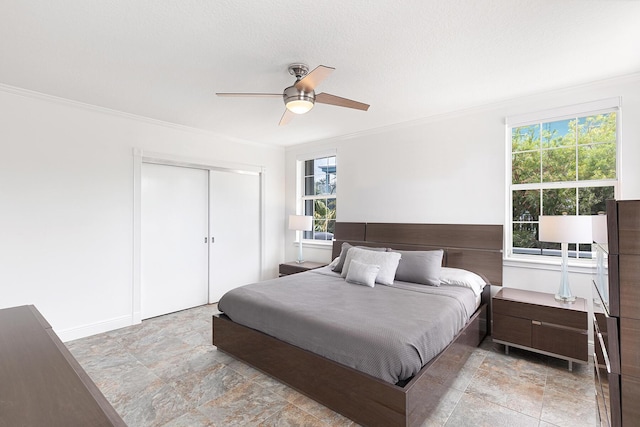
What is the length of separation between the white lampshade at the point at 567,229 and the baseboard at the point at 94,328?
4.63 metres

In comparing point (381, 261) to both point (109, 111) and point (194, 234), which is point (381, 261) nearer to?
point (194, 234)

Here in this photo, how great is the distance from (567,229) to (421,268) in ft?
4.30

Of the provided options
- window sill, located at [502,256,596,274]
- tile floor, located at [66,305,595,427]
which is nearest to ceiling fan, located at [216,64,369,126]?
tile floor, located at [66,305,595,427]

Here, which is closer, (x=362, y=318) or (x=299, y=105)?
(x=362, y=318)

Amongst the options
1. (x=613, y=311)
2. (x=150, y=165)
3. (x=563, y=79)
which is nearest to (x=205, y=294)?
(x=150, y=165)

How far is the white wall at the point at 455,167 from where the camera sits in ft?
9.22

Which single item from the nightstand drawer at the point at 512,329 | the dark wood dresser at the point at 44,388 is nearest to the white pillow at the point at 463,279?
the nightstand drawer at the point at 512,329

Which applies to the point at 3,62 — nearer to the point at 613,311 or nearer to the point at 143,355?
the point at 143,355

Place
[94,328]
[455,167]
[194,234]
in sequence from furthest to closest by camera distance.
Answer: [194,234] < [455,167] < [94,328]

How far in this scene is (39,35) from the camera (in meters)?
2.09

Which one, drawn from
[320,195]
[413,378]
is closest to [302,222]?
[320,195]

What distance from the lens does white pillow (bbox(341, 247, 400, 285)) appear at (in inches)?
128

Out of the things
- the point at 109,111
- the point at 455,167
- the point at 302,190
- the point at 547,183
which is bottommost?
the point at 547,183

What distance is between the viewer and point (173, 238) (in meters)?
4.22
